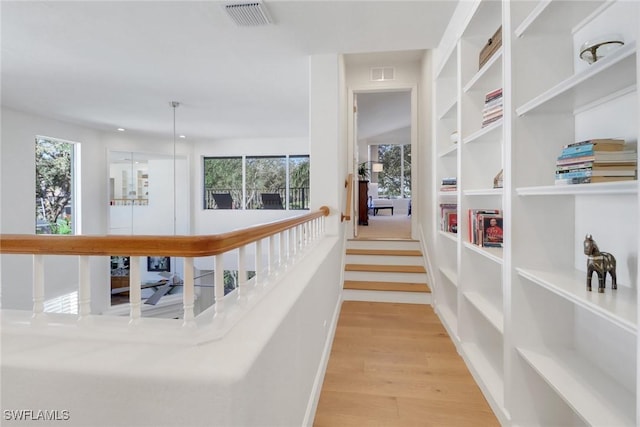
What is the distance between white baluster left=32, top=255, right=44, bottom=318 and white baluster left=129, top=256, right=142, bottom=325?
12.6 inches

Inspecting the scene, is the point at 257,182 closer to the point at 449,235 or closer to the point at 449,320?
the point at 449,235

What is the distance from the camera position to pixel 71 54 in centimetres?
306

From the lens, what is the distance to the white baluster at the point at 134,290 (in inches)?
35.0

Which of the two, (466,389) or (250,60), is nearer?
(466,389)

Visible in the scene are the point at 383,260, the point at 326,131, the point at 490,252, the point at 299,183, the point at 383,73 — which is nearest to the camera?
the point at 490,252

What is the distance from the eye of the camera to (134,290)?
0.90 meters

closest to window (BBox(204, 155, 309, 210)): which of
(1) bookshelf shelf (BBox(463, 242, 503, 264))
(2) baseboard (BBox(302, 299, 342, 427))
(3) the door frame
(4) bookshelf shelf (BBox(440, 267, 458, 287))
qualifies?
(3) the door frame

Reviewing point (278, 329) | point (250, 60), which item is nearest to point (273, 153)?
point (250, 60)

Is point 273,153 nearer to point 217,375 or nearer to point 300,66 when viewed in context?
point 300,66

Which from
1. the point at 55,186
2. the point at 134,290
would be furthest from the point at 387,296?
the point at 55,186

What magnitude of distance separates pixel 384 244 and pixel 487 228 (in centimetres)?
203

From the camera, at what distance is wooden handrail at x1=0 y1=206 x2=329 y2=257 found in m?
0.81

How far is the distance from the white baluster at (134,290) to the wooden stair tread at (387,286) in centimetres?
293

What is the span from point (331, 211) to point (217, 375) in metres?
2.59
